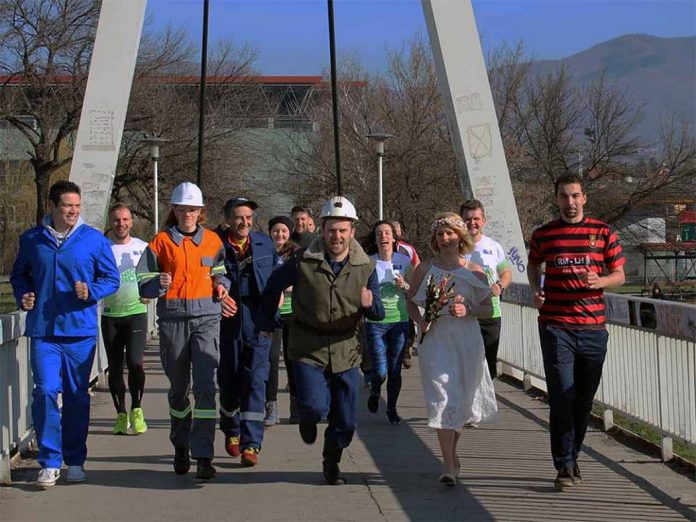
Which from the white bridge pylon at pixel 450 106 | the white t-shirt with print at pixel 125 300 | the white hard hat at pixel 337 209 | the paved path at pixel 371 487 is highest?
the white bridge pylon at pixel 450 106

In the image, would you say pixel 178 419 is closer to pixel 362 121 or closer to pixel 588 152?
pixel 362 121

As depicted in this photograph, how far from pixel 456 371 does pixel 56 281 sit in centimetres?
275

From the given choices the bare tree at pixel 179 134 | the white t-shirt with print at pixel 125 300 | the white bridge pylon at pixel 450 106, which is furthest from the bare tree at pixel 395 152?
the white t-shirt with print at pixel 125 300

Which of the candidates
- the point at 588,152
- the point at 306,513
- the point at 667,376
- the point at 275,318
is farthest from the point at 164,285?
the point at 588,152

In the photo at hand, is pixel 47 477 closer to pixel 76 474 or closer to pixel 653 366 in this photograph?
pixel 76 474

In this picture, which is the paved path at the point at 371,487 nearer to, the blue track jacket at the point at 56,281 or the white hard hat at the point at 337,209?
the blue track jacket at the point at 56,281

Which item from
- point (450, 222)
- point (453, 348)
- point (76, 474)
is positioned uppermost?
point (450, 222)

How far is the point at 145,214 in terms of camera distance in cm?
3853

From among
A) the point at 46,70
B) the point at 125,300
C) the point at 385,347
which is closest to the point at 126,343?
the point at 125,300

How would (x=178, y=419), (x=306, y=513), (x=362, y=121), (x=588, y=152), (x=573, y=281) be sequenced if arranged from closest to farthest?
(x=306, y=513) → (x=573, y=281) → (x=178, y=419) → (x=362, y=121) → (x=588, y=152)

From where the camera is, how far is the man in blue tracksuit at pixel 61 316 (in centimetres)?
721

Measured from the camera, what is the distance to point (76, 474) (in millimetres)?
7352

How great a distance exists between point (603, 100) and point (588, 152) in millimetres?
3133

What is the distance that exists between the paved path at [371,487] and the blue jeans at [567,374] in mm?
275
